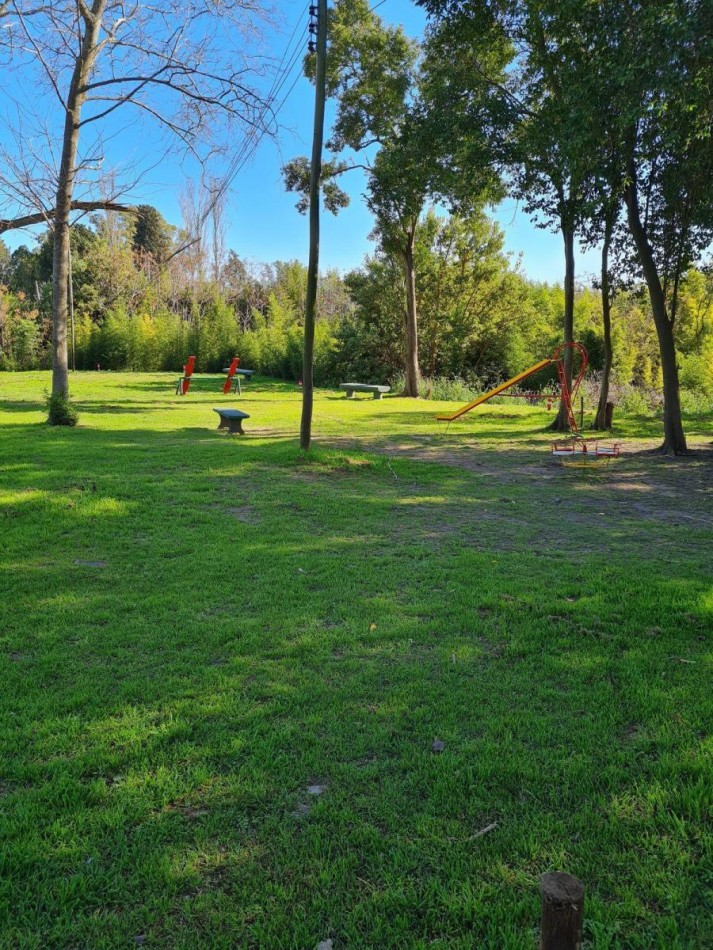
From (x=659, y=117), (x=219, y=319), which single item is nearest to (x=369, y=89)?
(x=659, y=117)

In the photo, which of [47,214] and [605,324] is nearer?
[47,214]

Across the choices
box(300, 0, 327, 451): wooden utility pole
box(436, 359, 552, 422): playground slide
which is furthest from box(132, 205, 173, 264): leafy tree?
box(300, 0, 327, 451): wooden utility pole

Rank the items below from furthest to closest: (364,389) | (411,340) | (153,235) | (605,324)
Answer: (153,235) < (411,340) < (364,389) < (605,324)

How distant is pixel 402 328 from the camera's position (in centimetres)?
2689

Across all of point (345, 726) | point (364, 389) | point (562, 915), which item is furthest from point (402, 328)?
point (562, 915)

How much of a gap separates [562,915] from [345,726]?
169cm

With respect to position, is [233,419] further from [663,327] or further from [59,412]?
[663,327]

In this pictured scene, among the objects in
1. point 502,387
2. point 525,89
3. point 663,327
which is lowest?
point 502,387

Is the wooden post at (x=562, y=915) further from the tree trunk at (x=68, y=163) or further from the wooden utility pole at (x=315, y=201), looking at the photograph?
the tree trunk at (x=68, y=163)

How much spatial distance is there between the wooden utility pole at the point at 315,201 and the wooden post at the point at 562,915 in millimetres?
8012

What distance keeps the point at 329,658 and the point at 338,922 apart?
1.54 meters

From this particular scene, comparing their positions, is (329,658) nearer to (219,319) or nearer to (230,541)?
(230,541)

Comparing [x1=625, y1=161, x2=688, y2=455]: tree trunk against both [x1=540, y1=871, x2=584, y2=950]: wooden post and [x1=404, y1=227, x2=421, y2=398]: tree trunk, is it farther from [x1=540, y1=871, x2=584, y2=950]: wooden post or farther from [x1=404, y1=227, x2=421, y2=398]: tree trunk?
[x1=404, y1=227, x2=421, y2=398]: tree trunk

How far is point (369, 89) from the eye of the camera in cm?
1897
